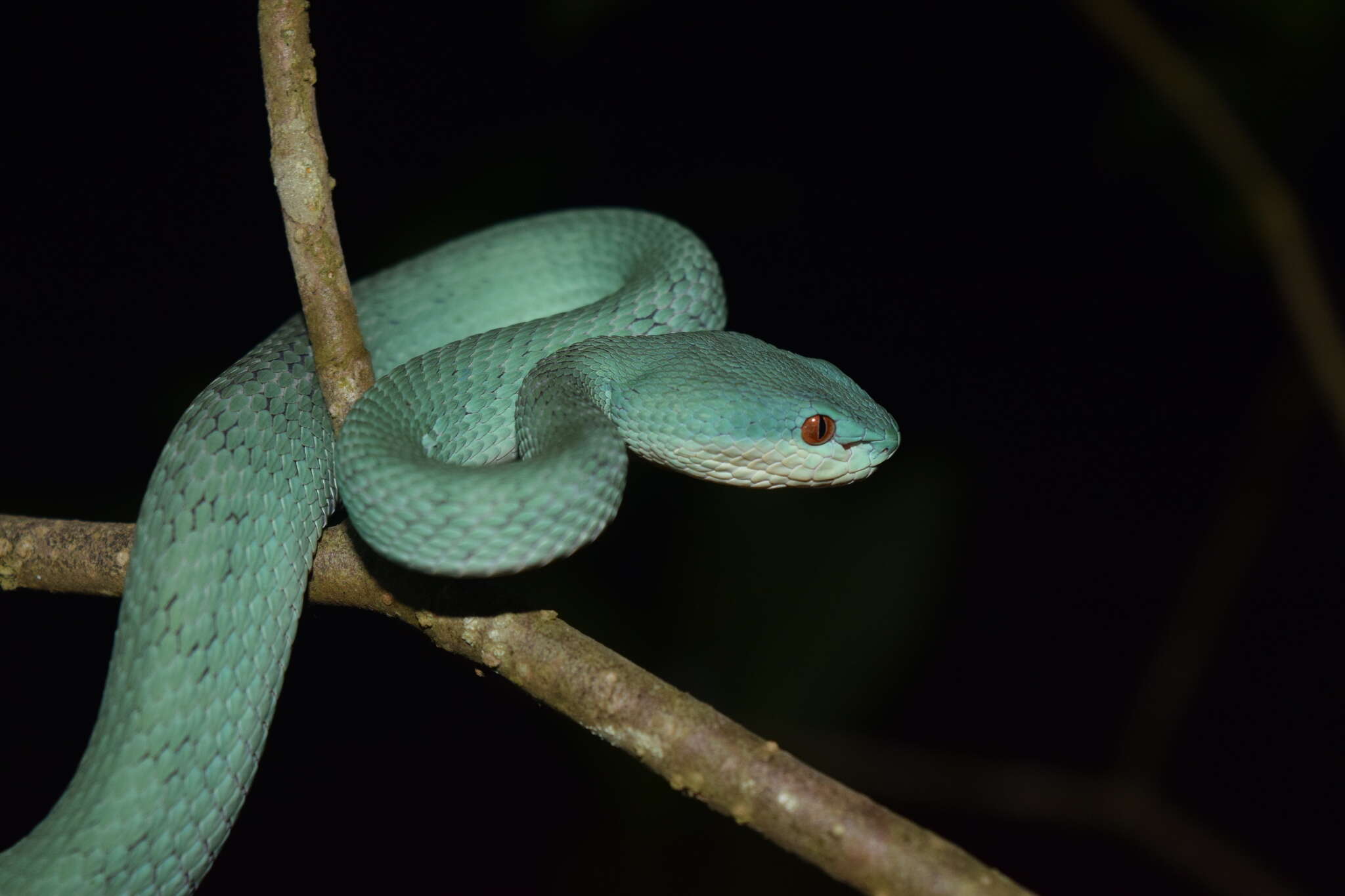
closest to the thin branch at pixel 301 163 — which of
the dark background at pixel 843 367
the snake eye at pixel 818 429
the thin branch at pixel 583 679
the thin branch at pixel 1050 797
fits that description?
the thin branch at pixel 583 679

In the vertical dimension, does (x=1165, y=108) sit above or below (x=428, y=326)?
above

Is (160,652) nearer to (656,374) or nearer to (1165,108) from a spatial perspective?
(656,374)

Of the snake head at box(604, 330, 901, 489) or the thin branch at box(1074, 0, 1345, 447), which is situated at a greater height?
the thin branch at box(1074, 0, 1345, 447)

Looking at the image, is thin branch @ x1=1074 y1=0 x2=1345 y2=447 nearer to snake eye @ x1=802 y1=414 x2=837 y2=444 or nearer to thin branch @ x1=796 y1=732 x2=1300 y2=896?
thin branch @ x1=796 y1=732 x2=1300 y2=896

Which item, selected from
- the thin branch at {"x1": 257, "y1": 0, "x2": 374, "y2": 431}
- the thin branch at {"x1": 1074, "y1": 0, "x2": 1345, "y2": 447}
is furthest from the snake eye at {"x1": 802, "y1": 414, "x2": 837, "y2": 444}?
the thin branch at {"x1": 1074, "y1": 0, "x2": 1345, "y2": 447}

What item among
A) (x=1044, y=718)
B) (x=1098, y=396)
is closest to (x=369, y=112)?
(x=1098, y=396)

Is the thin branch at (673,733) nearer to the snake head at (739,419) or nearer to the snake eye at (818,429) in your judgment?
the snake head at (739,419)

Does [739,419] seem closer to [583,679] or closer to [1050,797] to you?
[583,679]
